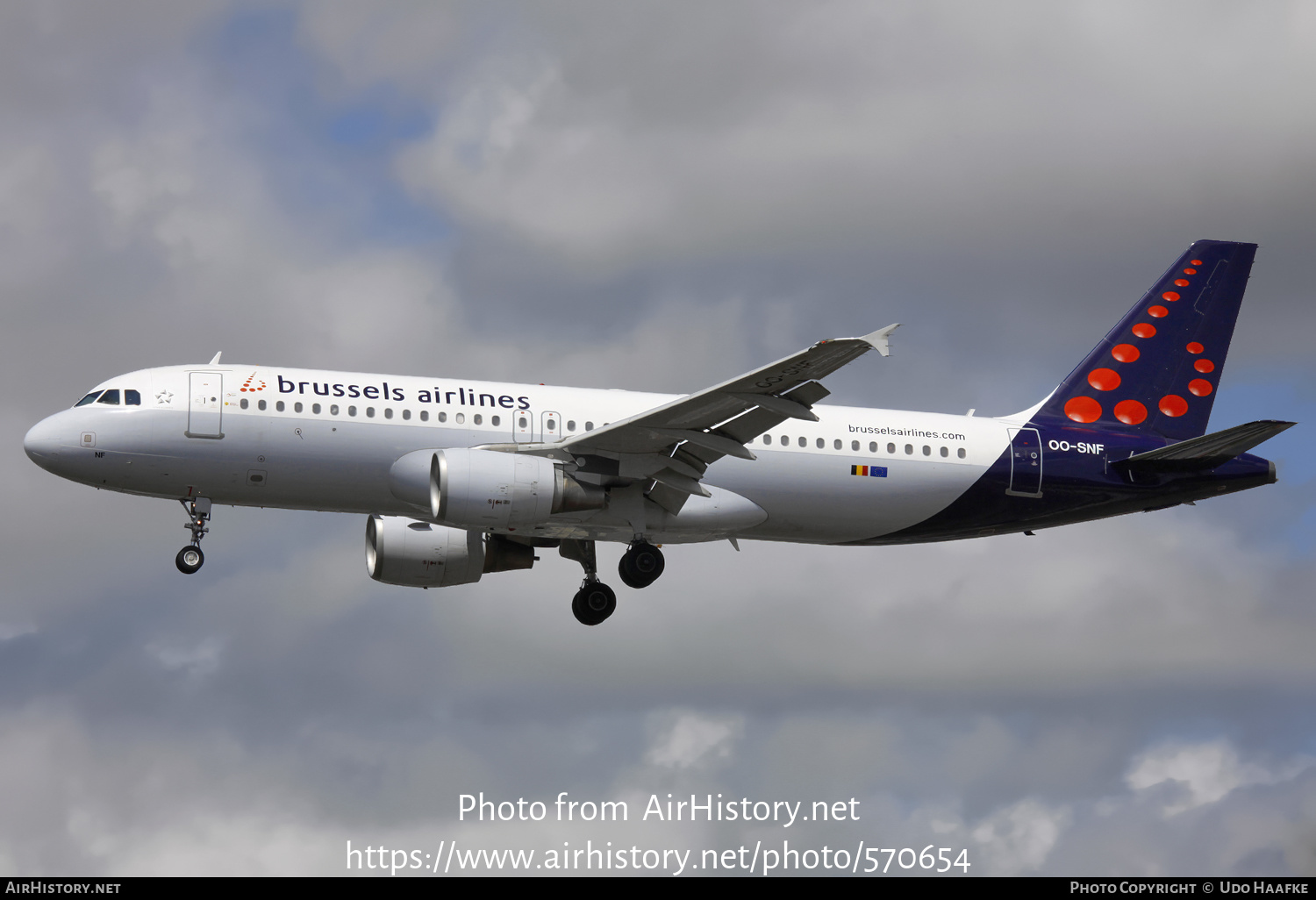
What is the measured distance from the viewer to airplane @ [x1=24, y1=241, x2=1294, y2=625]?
35.4 metres

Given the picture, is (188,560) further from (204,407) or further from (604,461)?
(604,461)

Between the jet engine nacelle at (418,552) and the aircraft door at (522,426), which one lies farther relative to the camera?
the jet engine nacelle at (418,552)

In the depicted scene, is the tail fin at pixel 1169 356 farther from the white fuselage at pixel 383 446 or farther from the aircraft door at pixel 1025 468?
the white fuselage at pixel 383 446

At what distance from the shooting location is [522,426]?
123 ft

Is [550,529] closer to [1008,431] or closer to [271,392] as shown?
[271,392]

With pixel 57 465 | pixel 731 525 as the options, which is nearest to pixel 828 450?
pixel 731 525

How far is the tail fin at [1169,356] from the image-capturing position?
43.4 metres

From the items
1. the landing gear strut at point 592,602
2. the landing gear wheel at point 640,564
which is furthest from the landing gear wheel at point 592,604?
the landing gear wheel at point 640,564

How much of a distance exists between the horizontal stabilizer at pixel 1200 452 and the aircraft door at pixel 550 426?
46.9 feet

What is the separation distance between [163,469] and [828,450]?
15.3 m

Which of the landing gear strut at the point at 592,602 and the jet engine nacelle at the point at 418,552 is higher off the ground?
the jet engine nacelle at the point at 418,552

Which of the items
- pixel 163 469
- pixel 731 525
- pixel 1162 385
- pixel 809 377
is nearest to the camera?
pixel 809 377

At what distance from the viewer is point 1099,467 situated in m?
40.9

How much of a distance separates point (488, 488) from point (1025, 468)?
45.8 feet
